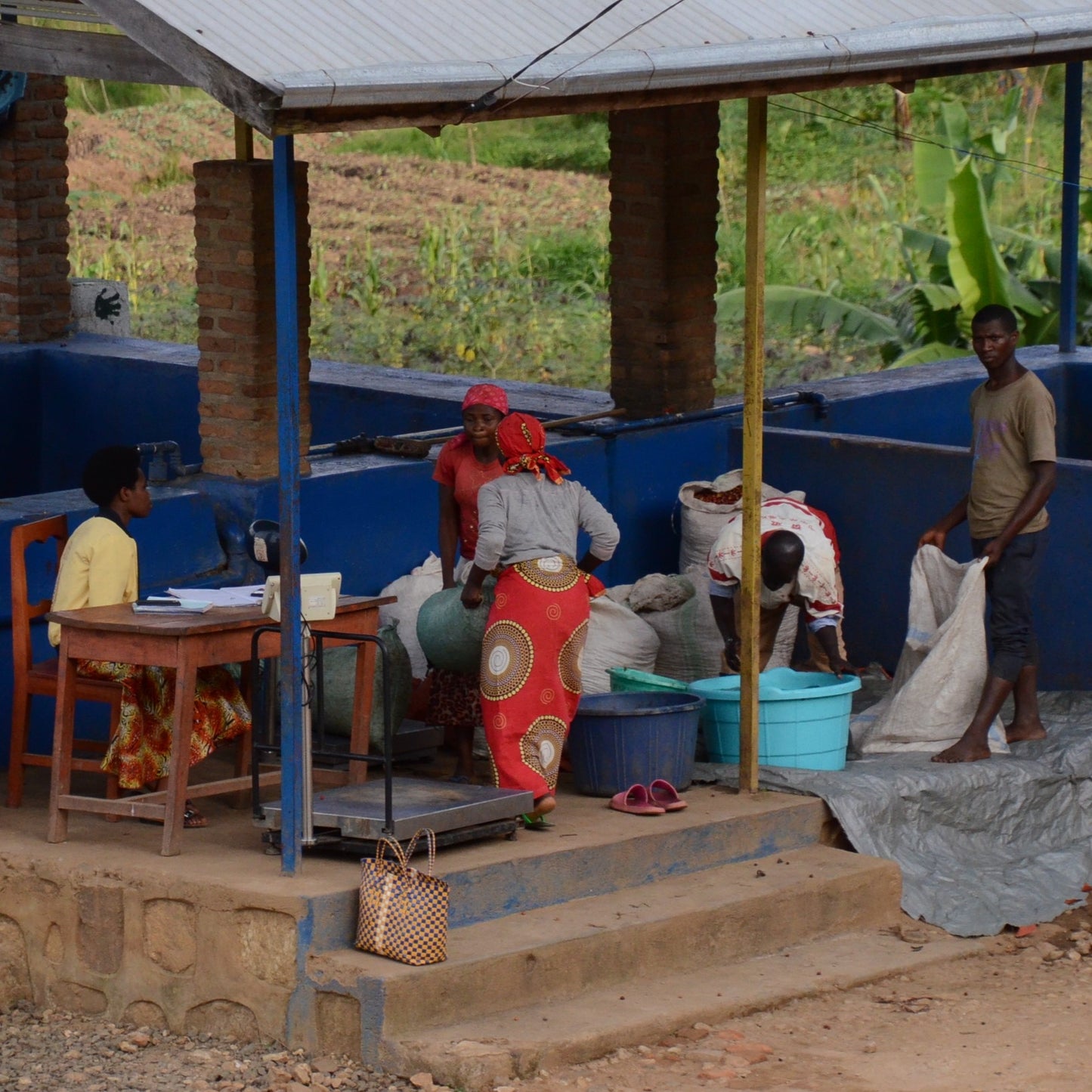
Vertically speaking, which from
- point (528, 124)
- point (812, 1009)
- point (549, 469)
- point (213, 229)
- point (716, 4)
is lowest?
point (812, 1009)

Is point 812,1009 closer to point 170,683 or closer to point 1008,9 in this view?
point 170,683

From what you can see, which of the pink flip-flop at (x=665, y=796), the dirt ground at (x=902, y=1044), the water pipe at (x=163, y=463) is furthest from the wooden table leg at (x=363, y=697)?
the water pipe at (x=163, y=463)

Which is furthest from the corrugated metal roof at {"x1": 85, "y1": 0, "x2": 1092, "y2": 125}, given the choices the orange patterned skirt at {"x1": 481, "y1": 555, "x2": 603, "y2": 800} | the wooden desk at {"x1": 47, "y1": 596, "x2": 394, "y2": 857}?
the wooden desk at {"x1": 47, "y1": 596, "x2": 394, "y2": 857}

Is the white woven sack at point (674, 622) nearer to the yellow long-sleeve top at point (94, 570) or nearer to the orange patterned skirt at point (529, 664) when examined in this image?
the orange patterned skirt at point (529, 664)

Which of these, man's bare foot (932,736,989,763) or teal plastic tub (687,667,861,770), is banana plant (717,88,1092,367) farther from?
Answer: teal plastic tub (687,667,861,770)

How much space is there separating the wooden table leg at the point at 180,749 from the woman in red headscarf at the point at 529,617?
99cm

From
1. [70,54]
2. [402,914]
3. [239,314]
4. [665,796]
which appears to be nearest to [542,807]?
[665,796]

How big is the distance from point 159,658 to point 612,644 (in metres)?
2.37

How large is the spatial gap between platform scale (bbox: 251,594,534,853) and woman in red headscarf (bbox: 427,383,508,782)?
2.07ft

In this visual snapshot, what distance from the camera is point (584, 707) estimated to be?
22.6ft

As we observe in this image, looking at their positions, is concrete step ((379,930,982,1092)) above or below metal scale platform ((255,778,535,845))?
below

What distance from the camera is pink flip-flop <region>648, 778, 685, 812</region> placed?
664 centimetres

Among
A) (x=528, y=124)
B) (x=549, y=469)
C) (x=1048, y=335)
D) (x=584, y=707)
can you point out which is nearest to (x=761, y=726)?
(x=584, y=707)

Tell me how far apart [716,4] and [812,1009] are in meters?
3.09
